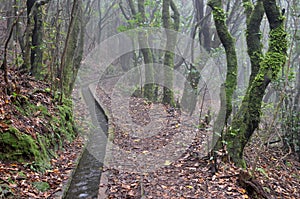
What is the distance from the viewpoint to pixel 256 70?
806 cm

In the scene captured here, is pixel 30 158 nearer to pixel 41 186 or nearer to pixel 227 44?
pixel 41 186

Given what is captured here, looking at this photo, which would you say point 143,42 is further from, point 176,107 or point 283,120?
point 283,120

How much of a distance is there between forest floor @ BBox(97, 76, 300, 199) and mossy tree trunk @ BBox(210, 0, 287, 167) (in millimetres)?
493

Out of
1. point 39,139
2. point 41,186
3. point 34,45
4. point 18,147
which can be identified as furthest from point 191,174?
point 34,45

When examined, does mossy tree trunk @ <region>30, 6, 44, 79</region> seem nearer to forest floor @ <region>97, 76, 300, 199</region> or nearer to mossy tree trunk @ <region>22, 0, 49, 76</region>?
mossy tree trunk @ <region>22, 0, 49, 76</region>

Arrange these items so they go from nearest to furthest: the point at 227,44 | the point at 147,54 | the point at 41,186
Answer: the point at 41,186 < the point at 227,44 < the point at 147,54

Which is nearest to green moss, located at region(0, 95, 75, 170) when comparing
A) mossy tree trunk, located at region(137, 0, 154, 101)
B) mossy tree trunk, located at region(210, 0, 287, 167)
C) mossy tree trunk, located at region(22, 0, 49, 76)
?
mossy tree trunk, located at region(22, 0, 49, 76)

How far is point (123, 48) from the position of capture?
87.9 ft

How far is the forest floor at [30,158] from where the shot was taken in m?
5.32

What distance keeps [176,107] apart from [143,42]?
12.8 feet

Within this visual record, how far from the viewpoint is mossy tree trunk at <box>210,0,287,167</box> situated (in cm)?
658

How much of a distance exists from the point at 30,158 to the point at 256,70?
19.6 ft

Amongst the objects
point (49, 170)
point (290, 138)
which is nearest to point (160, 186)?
point (49, 170)

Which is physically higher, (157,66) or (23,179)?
(157,66)
